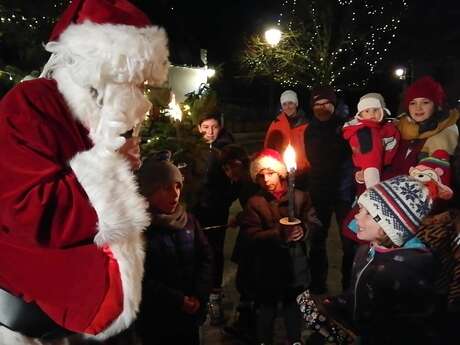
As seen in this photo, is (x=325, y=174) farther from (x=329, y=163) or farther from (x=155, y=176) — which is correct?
(x=155, y=176)

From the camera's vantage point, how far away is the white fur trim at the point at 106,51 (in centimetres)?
169

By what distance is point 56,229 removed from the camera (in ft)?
4.84

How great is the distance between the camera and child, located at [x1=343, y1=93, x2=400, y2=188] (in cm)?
424

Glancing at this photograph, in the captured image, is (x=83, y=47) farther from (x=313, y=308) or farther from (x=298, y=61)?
(x=298, y=61)

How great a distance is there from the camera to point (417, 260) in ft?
7.89

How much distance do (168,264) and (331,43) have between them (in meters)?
13.2

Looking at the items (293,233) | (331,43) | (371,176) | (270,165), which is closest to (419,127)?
(371,176)

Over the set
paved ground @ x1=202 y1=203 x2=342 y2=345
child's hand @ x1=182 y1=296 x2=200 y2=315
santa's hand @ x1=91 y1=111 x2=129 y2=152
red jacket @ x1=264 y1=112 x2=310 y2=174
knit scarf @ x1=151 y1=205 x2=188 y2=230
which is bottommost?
paved ground @ x1=202 y1=203 x2=342 y2=345

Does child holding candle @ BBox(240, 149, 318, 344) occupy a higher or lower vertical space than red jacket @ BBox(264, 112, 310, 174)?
lower

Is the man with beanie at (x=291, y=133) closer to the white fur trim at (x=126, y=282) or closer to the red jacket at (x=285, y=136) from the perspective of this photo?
the red jacket at (x=285, y=136)

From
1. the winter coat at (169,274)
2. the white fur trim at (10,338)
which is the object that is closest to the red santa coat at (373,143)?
the winter coat at (169,274)

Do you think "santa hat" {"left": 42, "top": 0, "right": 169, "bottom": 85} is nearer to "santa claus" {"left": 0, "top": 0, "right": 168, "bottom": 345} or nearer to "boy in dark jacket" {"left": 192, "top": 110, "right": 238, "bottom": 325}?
"santa claus" {"left": 0, "top": 0, "right": 168, "bottom": 345}

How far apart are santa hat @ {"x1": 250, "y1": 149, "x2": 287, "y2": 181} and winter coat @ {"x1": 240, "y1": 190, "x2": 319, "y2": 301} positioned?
8.8 inches

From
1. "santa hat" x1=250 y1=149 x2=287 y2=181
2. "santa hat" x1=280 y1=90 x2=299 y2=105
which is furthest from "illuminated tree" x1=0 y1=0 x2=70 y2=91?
"santa hat" x1=280 y1=90 x2=299 y2=105
